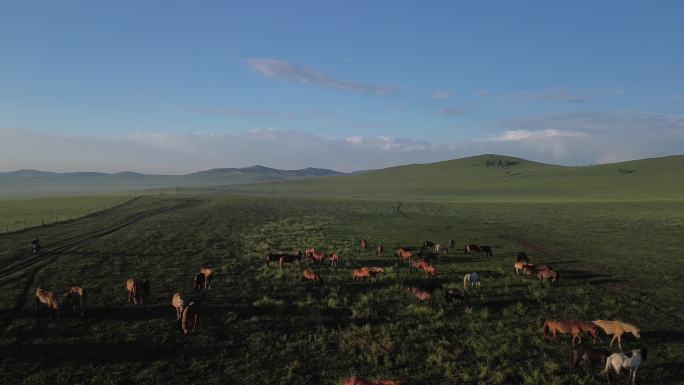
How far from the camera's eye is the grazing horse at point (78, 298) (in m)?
14.8

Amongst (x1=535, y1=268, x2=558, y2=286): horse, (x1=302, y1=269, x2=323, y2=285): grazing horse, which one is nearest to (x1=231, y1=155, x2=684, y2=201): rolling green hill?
(x1=535, y1=268, x2=558, y2=286): horse

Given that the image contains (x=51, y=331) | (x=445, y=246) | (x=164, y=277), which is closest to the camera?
(x=51, y=331)

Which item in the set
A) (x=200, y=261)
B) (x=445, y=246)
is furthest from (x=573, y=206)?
(x=200, y=261)

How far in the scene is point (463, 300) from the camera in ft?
53.6

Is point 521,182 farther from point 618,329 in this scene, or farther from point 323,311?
point 323,311

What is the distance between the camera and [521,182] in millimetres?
118438

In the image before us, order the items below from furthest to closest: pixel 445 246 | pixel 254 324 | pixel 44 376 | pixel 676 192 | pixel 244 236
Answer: pixel 676 192
pixel 244 236
pixel 445 246
pixel 254 324
pixel 44 376

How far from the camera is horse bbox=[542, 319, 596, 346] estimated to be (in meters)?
12.6

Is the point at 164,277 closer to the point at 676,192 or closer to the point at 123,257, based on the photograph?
the point at 123,257

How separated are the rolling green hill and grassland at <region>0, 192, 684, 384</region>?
63073mm

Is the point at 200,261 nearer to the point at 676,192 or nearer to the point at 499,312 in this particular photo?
the point at 499,312

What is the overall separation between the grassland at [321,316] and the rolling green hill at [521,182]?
63073 mm

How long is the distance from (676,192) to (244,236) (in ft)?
283

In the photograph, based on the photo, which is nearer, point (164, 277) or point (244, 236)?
point (164, 277)
